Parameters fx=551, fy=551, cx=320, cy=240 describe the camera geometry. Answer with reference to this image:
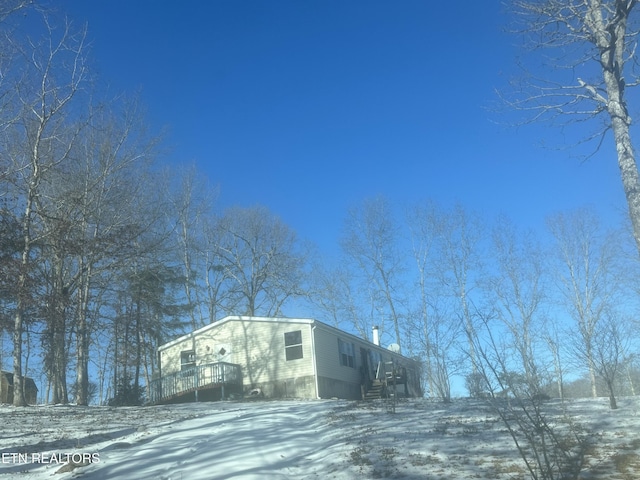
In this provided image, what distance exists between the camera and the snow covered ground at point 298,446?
297 inches

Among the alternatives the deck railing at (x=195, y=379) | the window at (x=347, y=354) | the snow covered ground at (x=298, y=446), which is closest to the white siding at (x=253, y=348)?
the deck railing at (x=195, y=379)

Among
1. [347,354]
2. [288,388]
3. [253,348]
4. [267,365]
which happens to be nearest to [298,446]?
[288,388]

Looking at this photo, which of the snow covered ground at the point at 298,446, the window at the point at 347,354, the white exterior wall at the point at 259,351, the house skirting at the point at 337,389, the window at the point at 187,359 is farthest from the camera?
the window at the point at 187,359

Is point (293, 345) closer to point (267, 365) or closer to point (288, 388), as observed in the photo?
point (267, 365)

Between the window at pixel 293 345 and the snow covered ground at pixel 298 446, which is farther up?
the window at pixel 293 345

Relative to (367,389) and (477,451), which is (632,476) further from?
(367,389)

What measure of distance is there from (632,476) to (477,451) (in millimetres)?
2350

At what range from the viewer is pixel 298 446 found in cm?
977

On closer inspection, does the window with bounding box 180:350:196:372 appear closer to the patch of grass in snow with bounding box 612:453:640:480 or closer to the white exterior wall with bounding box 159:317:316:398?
the white exterior wall with bounding box 159:317:316:398

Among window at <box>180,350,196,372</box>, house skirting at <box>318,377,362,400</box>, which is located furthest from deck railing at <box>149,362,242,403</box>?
house skirting at <box>318,377,362,400</box>

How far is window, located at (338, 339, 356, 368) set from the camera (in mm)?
24641

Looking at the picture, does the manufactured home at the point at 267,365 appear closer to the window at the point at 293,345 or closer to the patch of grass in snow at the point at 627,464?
the window at the point at 293,345

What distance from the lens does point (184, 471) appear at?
7.71m

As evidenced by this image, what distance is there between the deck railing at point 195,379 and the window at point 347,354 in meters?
4.53
